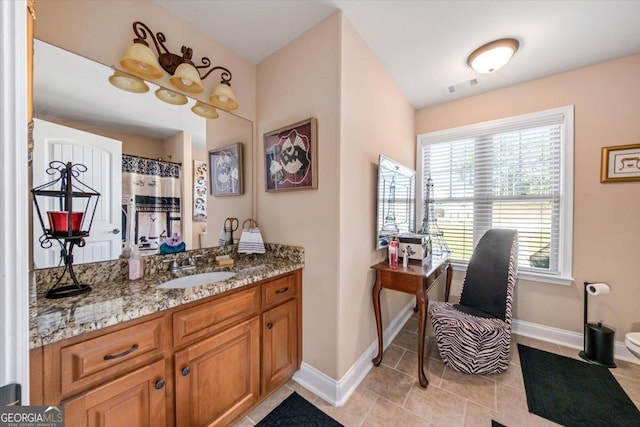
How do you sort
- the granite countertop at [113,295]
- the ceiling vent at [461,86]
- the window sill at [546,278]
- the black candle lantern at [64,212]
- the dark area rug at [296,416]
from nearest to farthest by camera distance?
the granite countertop at [113,295] < the black candle lantern at [64,212] < the dark area rug at [296,416] < the window sill at [546,278] < the ceiling vent at [461,86]

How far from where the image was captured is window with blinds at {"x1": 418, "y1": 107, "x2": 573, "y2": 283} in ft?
7.41

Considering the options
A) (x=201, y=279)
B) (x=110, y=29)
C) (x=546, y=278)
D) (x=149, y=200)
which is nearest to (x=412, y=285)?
(x=201, y=279)

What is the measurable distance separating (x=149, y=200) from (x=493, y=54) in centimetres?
276

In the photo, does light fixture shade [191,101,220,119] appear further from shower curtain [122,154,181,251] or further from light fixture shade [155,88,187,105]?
shower curtain [122,154,181,251]

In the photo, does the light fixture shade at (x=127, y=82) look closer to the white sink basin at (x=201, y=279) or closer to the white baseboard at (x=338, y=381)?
the white sink basin at (x=201, y=279)

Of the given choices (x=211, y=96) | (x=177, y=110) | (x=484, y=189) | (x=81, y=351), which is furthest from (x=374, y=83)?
(x=81, y=351)

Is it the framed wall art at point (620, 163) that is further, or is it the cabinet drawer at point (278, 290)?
the framed wall art at point (620, 163)

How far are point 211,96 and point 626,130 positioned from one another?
3.43m

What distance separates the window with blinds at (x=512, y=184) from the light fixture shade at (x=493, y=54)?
2.54 feet

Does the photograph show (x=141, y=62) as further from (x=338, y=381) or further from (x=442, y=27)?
(x=338, y=381)

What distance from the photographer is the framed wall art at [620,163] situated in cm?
196

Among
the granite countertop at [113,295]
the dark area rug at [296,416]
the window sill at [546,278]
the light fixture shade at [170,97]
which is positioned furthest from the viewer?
the window sill at [546,278]

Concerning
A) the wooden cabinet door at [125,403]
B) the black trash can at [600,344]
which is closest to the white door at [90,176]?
the wooden cabinet door at [125,403]

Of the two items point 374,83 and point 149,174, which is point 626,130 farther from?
point 149,174
